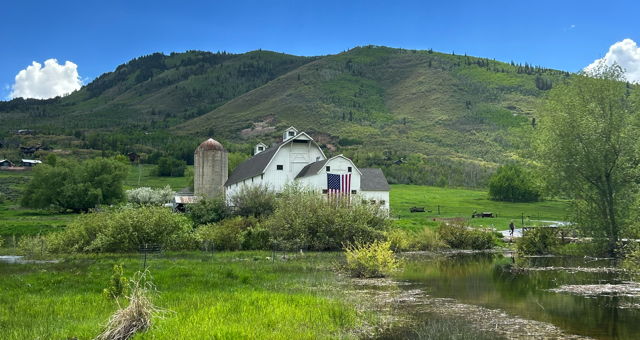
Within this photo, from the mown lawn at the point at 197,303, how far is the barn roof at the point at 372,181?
33.1 meters

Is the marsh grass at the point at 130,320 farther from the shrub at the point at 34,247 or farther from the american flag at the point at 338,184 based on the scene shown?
the american flag at the point at 338,184

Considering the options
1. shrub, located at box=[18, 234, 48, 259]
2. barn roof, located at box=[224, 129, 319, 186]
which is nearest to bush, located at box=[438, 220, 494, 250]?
barn roof, located at box=[224, 129, 319, 186]

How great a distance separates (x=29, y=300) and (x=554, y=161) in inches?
1248

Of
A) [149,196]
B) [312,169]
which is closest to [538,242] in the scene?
[312,169]

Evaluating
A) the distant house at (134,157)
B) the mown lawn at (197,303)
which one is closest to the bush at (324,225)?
the mown lawn at (197,303)

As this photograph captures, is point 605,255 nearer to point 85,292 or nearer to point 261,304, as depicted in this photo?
point 261,304

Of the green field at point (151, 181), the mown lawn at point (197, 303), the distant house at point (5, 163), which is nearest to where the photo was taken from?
the mown lawn at point (197, 303)

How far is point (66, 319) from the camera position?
1180cm

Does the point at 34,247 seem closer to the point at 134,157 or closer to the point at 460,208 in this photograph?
the point at 460,208

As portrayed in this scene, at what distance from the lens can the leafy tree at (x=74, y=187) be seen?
82062 mm

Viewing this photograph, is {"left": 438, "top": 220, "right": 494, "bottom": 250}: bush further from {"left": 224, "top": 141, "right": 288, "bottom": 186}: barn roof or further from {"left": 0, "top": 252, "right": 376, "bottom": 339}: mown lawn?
{"left": 224, "top": 141, "right": 288, "bottom": 186}: barn roof

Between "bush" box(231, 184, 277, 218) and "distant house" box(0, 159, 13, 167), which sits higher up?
"distant house" box(0, 159, 13, 167)

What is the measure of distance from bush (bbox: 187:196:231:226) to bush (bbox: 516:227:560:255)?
28680 mm

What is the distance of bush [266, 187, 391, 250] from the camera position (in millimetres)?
35500
